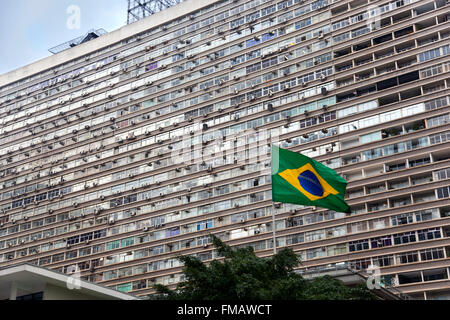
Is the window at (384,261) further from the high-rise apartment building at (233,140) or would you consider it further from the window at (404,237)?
the window at (404,237)

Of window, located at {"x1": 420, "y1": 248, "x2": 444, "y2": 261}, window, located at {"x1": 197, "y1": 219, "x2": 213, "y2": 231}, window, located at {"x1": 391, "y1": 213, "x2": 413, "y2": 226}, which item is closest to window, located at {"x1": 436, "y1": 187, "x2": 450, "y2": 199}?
window, located at {"x1": 391, "y1": 213, "x2": 413, "y2": 226}

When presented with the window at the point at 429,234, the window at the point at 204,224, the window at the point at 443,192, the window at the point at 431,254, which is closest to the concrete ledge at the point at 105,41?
the window at the point at 204,224

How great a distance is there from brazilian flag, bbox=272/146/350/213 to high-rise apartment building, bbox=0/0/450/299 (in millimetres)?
21520

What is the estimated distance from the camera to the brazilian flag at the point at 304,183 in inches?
1065

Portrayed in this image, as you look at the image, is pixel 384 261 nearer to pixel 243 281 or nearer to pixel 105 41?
pixel 243 281

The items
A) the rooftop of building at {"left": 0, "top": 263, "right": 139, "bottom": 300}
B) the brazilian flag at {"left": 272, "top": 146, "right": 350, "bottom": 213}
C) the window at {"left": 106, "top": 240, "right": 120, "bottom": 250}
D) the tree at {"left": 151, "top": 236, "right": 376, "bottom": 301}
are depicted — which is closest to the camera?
the tree at {"left": 151, "top": 236, "right": 376, "bottom": 301}

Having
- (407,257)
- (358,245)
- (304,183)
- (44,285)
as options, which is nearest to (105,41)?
(358,245)

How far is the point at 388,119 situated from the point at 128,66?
33.4m

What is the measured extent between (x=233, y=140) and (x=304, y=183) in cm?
3332

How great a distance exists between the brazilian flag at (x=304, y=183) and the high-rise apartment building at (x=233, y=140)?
21.5 metres

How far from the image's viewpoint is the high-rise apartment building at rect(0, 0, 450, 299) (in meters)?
50.3

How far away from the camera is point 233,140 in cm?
6053

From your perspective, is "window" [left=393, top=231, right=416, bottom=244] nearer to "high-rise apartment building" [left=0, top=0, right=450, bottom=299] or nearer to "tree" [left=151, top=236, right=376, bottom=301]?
"high-rise apartment building" [left=0, top=0, right=450, bottom=299]

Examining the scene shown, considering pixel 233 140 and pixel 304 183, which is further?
pixel 233 140
